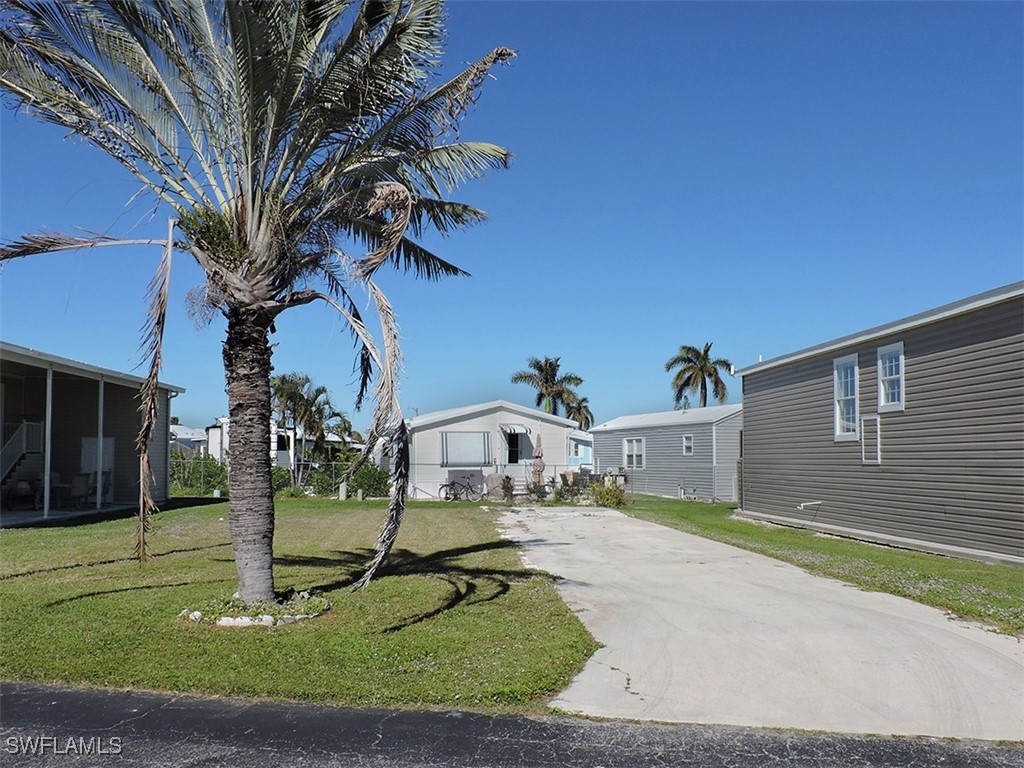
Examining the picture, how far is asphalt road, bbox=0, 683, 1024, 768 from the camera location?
419cm

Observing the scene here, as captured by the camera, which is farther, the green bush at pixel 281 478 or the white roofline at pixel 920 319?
the green bush at pixel 281 478

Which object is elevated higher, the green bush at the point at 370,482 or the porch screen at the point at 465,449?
the porch screen at the point at 465,449

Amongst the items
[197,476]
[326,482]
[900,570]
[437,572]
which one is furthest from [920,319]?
[197,476]

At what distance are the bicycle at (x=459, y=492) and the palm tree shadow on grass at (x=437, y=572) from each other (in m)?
13.4

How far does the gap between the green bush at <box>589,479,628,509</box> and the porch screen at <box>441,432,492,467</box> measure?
508 centimetres

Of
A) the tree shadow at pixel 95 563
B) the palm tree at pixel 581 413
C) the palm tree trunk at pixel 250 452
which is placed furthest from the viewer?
the palm tree at pixel 581 413

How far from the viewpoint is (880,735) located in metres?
A: 4.68

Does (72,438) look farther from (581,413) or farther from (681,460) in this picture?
(581,413)

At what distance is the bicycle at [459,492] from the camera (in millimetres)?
26688

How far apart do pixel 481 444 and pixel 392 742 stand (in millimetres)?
23543

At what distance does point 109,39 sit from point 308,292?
2899 mm

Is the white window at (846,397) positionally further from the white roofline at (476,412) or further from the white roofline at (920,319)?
the white roofline at (476,412)

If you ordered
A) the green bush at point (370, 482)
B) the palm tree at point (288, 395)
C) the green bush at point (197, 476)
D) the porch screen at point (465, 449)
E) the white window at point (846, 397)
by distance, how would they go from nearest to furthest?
the white window at point (846, 397), the green bush at point (370, 482), the porch screen at point (465, 449), the green bush at point (197, 476), the palm tree at point (288, 395)

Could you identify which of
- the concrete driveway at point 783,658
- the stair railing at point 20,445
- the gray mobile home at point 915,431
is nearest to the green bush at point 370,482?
the stair railing at point 20,445
